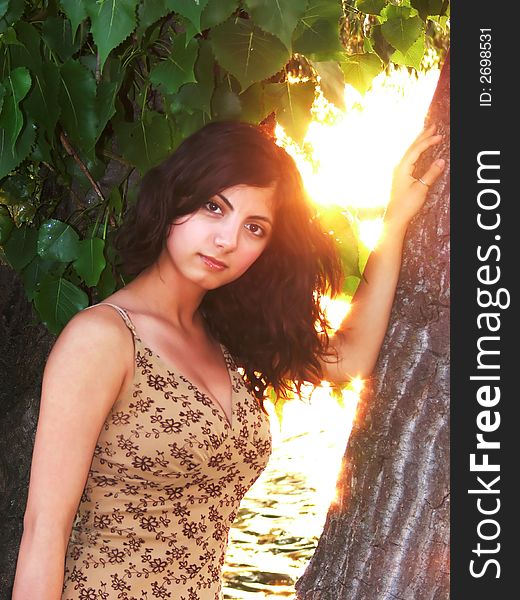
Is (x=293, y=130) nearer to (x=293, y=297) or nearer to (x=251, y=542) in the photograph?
(x=293, y=297)

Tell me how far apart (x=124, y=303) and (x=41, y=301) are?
1.21 feet

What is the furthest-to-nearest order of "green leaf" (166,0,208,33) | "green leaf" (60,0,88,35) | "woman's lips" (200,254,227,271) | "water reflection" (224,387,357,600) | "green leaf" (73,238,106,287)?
"water reflection" (224,387,357,600) → "green leaf" (73,238,106,287) → "woman's lips" (200,254,227,271) → "green leaf" (60,0,88,35) → "green leaf" (166,0,208,33)

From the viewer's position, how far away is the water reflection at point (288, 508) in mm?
4859

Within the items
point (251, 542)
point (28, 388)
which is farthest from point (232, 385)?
point (251, 542)

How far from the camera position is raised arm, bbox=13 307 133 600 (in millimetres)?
1988

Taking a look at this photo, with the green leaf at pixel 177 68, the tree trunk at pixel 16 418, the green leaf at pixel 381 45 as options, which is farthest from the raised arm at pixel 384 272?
the tree trunk at pixel 16 418

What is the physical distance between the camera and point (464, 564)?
1948 millimetres

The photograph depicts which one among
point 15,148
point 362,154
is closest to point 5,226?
point 15,148

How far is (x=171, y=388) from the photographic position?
2.20 m

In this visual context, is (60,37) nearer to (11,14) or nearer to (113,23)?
(11,14)

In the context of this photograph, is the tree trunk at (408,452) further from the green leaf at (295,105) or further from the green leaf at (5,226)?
the green leaf at (5,226)

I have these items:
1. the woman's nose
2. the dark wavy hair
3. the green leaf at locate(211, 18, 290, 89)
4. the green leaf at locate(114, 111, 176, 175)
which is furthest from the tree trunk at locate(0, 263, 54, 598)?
the green leaf at locate(211, 18, 290, 89)

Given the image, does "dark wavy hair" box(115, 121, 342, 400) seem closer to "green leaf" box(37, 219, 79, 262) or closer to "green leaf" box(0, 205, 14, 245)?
"green leaf" box(37, 219, 79, 262)

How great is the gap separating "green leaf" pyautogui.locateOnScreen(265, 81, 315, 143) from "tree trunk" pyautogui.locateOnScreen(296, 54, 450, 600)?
277 mm
